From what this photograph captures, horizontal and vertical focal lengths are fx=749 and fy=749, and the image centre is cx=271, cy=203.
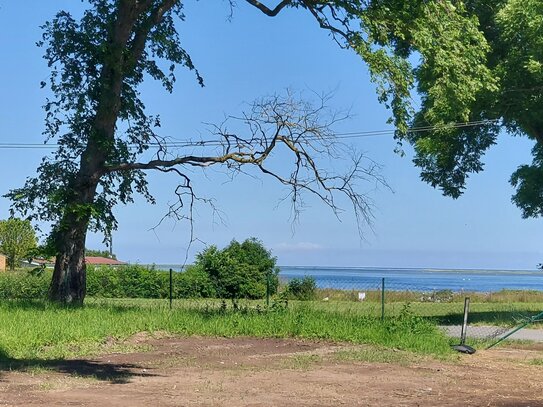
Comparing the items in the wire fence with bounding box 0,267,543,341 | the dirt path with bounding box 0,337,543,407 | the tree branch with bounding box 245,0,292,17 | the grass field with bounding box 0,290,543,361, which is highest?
the tree branch with bounding box 245,0,292,17

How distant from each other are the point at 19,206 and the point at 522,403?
46.2 ft

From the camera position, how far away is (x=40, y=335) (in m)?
13.9

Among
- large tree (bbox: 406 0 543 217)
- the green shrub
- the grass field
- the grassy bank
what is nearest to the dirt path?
the grass field

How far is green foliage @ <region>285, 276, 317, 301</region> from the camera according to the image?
109 ft

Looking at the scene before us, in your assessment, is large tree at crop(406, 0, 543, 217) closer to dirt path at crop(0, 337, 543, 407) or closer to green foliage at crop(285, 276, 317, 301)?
dirt path at crop(0, 337, 543, 407)

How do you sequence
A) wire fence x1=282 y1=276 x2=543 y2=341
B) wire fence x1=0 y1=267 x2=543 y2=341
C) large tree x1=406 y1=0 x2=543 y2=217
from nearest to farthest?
large tree x1=406 y1=0 x2=543 y2=217, wire fence x1=282 y1=276 x2=543 y2=341, wire fence x1=0 y1=267 x2=543 y2=341

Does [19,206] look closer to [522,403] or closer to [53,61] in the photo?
[53,61]

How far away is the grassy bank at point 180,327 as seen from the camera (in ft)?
45.1

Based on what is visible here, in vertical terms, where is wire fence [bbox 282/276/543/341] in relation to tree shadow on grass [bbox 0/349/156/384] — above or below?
above

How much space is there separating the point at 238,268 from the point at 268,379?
2786 centimetres

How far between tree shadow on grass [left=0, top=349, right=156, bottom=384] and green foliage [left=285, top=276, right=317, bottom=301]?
68.5ft

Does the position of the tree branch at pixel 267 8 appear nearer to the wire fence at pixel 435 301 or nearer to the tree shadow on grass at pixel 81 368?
the wire fence at pixel 435 301

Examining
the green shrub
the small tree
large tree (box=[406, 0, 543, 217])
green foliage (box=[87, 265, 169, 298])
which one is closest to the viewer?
large tree (box=[406, 0, 543, 217])

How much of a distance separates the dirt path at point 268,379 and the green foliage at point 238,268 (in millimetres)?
23570
